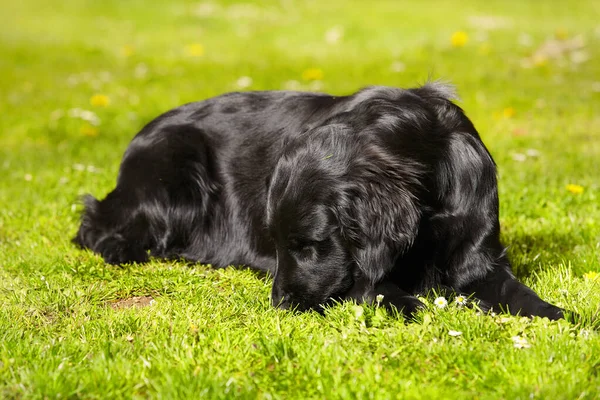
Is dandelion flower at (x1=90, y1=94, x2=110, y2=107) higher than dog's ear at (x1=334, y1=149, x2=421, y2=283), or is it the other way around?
dog's ear at (x1=334, y1=149, x2=421, y2=283)

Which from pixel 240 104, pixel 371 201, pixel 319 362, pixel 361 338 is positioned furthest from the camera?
pixel 240 104

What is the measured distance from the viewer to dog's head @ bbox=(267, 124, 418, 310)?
3027 mm

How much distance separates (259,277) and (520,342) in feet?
5.46

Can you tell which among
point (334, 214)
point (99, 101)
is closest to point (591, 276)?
point (334, 214)

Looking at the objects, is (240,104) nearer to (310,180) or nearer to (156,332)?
(310,180)

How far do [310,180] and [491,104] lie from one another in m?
5.15

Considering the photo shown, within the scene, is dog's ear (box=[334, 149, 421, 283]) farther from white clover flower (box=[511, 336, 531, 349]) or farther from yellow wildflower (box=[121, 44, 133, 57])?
yellow wildflower (box=[121, 44, 133, 57])

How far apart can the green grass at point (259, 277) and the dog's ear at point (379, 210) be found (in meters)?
0.29

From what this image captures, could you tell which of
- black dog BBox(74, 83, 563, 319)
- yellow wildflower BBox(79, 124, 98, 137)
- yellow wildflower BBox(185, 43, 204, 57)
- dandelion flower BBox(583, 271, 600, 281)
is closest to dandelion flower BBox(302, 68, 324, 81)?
yellow wildflower BBox(185, 43, 204, 57)

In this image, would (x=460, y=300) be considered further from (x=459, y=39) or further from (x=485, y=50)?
(x=459, y=39)

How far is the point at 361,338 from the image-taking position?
2.82m

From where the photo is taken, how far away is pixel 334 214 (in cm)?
308

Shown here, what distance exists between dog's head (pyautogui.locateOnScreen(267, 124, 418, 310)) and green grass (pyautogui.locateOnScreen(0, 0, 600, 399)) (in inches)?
7.6

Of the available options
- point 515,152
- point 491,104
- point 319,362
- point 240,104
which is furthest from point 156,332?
point 491,104
